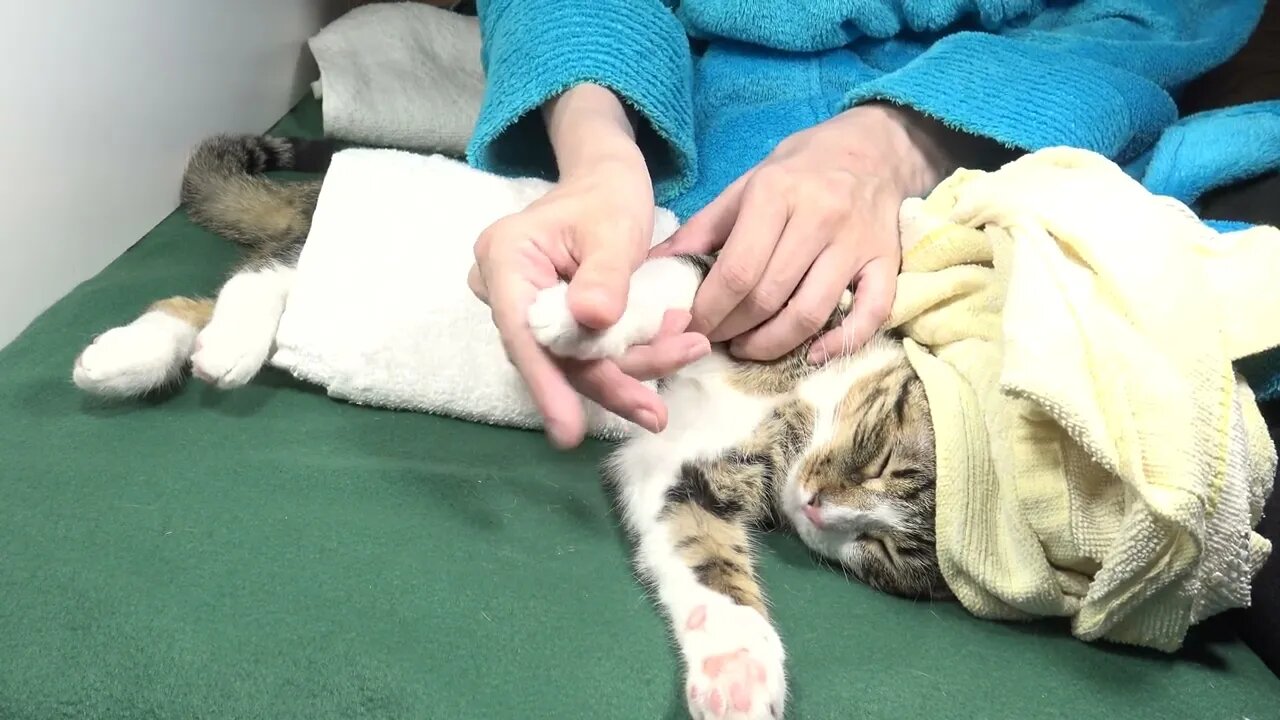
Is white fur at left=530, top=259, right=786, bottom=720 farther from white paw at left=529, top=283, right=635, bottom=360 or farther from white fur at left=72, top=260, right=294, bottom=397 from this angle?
white fur at left=72, top=260, right=294, bottom=397

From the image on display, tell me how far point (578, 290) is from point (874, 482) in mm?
464

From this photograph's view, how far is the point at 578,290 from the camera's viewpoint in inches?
25.2

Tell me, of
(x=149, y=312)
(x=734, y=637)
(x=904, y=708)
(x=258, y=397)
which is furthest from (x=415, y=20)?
(x=904, y=708)

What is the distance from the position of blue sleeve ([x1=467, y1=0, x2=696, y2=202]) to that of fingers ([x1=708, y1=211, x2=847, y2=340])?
0.30 metres

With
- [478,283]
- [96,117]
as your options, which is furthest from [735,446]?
[96,117]

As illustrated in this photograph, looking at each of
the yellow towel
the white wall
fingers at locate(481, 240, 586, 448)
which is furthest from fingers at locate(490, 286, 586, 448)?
the white wall

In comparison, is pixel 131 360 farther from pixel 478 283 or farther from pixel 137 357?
pixel 478 283

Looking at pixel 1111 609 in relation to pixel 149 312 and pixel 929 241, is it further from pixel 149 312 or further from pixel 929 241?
pixel 149 312

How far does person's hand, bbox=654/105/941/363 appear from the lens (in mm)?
812

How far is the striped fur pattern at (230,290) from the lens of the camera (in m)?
0.89

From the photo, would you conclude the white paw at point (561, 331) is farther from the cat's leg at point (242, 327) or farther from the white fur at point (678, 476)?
the cat's leg at point (242, 327)

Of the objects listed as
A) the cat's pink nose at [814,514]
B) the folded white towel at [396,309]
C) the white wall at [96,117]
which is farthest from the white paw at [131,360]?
the cat's pink nose at [814,514]

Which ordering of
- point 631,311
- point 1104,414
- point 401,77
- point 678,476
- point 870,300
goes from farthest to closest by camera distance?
point 401,77, point 678,476, point 870,300, point 631,311, point 1104,414

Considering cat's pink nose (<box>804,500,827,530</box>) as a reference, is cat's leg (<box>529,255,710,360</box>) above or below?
above
